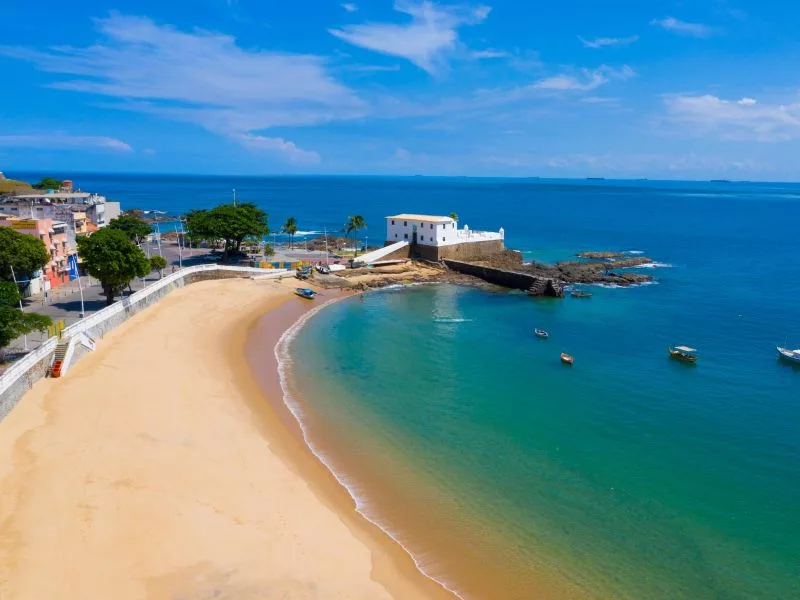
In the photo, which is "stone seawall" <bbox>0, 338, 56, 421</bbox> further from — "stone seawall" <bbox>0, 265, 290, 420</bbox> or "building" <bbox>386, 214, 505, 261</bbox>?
"building" <bbox>386, 214, 505, 261</bbox>

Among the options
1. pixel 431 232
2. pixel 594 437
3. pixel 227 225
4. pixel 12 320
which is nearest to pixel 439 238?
pixel 431 232

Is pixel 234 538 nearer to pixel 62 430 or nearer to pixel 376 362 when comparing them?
pixel 62 430

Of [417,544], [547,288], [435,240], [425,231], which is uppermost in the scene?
[425,231]

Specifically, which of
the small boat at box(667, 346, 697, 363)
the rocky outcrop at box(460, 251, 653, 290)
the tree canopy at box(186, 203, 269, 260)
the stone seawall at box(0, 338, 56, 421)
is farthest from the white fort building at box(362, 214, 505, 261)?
the stone seawall at box(0, 338, 56, 421)

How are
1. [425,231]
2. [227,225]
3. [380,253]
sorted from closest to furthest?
[227,225], [380,253], [425,231]

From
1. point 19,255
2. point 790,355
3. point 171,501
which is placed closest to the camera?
point 171,501

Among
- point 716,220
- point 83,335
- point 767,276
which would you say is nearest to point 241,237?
point 83,335

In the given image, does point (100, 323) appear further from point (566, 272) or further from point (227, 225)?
point (566, 272)
